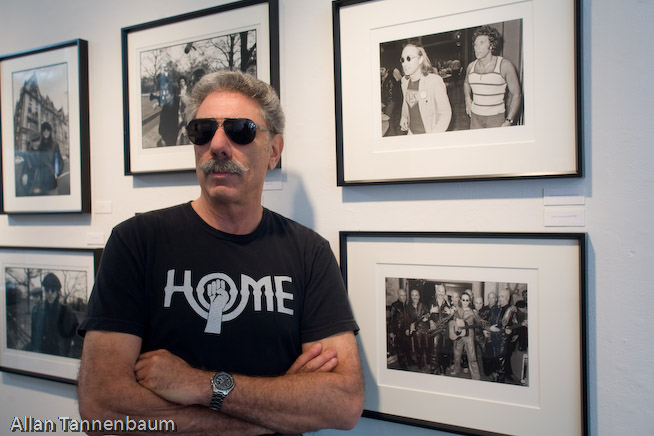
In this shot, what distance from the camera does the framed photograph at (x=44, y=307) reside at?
1.69 meters

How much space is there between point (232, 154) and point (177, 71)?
0.63 m

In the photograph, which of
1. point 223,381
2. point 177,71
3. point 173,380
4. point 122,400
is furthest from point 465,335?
point 177,71

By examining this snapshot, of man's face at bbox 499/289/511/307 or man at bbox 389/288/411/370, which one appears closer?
man's face at bbox 499/289/511/307

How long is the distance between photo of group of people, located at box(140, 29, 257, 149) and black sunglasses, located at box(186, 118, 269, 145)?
386mm

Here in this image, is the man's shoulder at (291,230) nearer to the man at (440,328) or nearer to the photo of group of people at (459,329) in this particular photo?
the photo of group of people at (459,329)

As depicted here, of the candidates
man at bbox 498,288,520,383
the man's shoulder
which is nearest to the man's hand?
the man's shoulder

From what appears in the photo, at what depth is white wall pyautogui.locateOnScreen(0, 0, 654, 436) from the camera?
1027 mm

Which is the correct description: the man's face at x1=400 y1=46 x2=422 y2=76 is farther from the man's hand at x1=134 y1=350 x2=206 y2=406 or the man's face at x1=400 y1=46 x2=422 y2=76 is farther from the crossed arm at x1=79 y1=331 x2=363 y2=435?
the man's hand at x1=134 y1=350 x2=206 y2=406

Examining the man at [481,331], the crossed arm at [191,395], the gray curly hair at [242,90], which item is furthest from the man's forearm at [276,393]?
the gray curly hair at [242,90]

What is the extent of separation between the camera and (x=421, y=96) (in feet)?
3.94

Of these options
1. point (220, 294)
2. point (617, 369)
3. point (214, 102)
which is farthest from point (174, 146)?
point (617, 369)

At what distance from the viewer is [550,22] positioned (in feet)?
3.51

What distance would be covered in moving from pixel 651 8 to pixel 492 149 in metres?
0.50

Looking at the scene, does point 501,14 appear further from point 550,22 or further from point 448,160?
point 448,160
